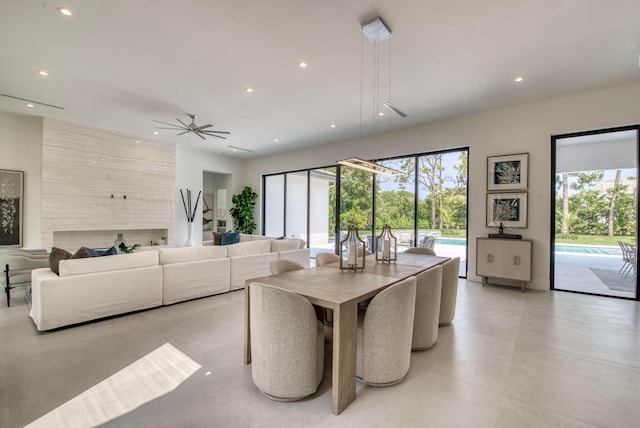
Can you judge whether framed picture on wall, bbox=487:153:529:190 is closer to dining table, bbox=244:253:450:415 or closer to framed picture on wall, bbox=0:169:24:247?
dining table, bbox=244:253:450:415

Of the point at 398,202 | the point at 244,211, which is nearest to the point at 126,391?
the point at 398,202

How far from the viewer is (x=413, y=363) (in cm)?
247

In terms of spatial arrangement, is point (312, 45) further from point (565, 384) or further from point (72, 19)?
point (565, 384)

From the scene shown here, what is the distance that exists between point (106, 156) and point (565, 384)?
28.5 feet

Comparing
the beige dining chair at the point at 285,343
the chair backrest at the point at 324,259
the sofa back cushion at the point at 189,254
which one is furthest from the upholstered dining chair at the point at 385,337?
the sofa back cushion at the point at 189,254

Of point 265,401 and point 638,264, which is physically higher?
point 638,264

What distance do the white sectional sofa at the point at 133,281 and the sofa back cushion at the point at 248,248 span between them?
2 cm

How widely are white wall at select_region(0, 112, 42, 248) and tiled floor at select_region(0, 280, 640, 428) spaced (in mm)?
2969

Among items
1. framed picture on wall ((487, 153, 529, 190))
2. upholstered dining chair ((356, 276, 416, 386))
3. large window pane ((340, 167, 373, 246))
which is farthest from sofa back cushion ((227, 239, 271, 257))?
framed picture on wall ((487, 153, 529, 190))

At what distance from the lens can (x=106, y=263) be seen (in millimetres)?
3471

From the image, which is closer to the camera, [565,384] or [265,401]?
[265,401]

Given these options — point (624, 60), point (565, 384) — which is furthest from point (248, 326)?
point (624, 60)

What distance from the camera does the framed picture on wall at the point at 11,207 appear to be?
545cm

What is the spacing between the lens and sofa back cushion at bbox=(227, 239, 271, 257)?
15.7ft
